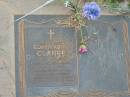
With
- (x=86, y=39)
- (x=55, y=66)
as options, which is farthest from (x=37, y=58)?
(x=86, y=39)

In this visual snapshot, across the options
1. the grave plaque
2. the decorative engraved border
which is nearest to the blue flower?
the grave plaque

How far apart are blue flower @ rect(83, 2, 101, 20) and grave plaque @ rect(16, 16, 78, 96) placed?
0.35 metres

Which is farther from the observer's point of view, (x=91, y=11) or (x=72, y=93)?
(x=72, y=93)

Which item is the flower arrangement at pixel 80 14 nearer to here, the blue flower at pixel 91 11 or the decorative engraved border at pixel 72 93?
the blue flower at pixel 91 11

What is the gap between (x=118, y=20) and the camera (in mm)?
6289

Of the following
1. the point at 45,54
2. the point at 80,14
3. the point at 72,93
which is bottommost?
the point at 72,93

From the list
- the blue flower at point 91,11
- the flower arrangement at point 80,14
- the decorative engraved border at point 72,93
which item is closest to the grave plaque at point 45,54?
the decorative engraved border at point 72,93

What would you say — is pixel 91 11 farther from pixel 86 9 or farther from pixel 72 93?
pixel 72 93

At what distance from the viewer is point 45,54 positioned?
237 inches

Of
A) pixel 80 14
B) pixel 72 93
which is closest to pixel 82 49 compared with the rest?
pixel 80 14

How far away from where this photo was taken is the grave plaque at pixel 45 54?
5.96 metres

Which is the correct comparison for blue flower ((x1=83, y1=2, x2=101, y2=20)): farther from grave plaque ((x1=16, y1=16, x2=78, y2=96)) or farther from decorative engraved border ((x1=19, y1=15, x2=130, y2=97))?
decorative engraved border ((x1=19, y1=15, x2=130, y2=97))

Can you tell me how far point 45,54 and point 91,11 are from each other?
2.64 ft

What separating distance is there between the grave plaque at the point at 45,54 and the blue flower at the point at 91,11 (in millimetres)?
349
